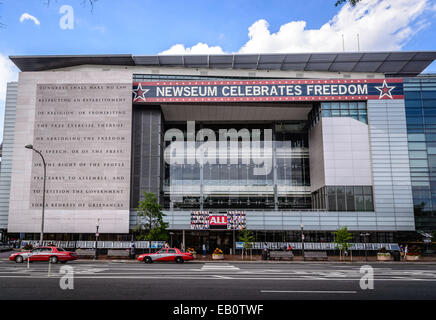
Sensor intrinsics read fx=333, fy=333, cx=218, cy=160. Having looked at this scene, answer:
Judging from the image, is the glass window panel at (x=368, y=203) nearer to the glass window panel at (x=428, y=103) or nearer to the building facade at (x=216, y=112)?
the building facade at (x=216, y=112)

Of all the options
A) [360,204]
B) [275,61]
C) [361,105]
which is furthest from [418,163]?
[275,61]

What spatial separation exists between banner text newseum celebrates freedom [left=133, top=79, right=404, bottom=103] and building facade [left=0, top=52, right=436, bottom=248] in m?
0.14

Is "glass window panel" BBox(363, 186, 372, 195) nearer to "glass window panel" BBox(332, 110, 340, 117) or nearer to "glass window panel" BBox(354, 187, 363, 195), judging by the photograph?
"glass window panel" BBox(354, 187, 363, 195)

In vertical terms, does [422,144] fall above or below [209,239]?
above

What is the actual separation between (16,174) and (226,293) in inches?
1667

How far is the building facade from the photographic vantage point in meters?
43.2

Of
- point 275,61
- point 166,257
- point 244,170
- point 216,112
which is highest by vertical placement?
point 275,61

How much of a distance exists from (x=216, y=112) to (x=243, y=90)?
20.0 feet

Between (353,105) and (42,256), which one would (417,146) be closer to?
(353,105)

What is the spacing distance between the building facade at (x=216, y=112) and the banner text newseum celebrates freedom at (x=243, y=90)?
0.14 metres

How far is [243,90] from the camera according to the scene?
46125mm

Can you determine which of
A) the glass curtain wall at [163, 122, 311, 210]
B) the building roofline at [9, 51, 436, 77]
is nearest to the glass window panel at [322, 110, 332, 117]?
the building roofline at [9, 51, 436, 77]

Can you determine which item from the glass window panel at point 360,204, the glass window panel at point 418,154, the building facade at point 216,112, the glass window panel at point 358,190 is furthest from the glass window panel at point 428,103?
the glass window panel at point 360,204
